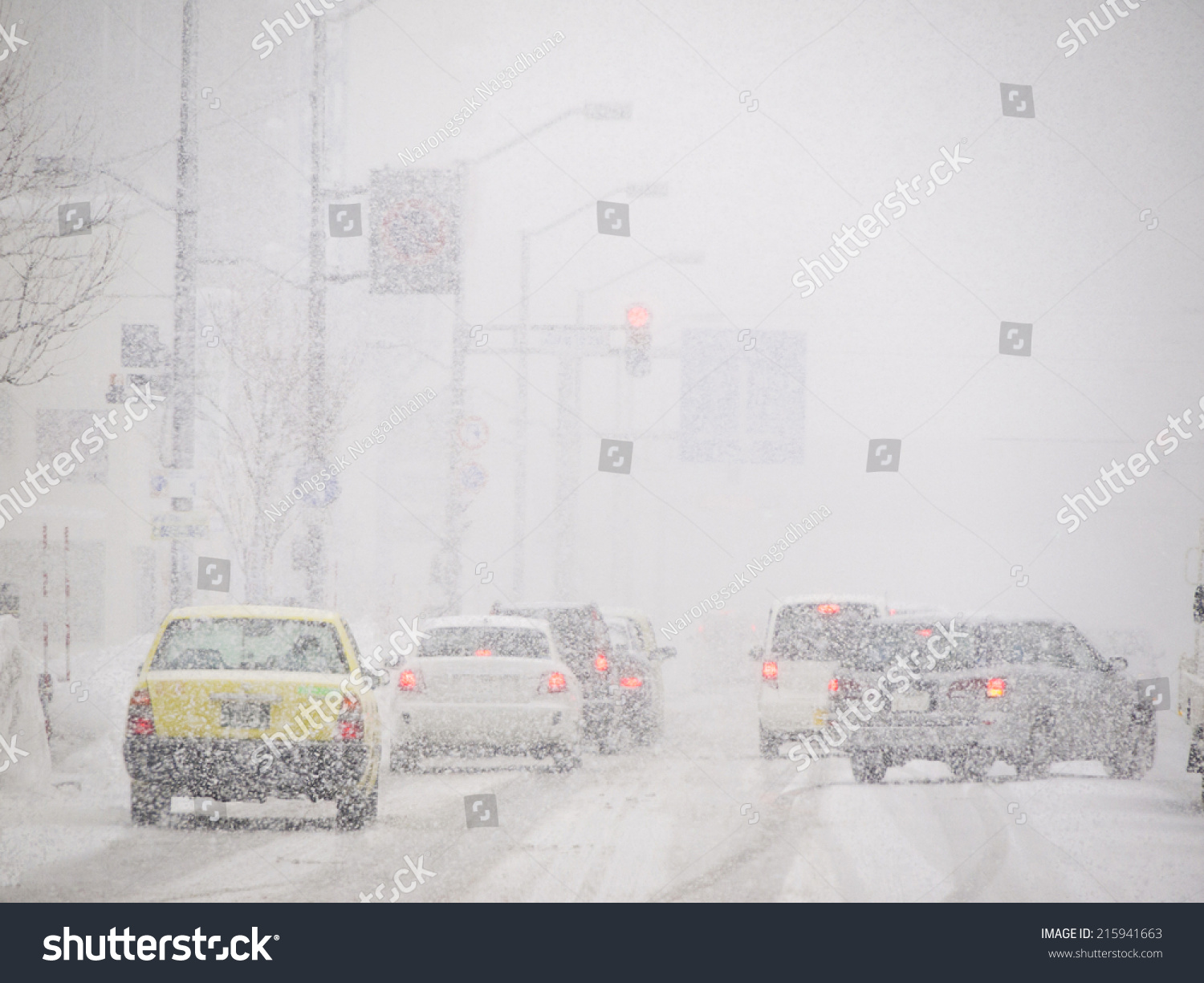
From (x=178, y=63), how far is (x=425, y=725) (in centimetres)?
559

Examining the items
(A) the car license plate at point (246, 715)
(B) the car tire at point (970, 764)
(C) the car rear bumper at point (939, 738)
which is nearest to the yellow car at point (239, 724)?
(A) the car license plate at point (246, 715)

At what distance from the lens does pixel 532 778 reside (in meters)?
11.3

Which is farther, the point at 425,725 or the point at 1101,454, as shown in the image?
the point at 1101,454

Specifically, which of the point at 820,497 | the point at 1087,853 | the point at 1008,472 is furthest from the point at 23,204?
the point at 1008,472

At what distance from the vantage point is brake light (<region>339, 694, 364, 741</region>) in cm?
816

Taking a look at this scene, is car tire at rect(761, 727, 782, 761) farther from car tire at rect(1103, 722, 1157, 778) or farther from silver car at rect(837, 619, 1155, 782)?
car tire at rect(1103, 722, 1157, 778)

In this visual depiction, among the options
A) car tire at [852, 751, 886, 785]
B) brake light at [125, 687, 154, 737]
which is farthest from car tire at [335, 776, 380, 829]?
car tire at [852, 751, 886, 785]

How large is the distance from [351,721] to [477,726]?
2.29m

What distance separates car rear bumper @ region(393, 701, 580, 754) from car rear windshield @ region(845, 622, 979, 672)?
247 cm

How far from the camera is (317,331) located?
38.1ft

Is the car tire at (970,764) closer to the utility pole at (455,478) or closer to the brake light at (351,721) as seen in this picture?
the brake light at (351,721)

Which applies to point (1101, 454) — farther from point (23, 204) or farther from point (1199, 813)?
point (23, 204)

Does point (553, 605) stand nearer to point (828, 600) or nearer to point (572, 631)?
point (572, 631)

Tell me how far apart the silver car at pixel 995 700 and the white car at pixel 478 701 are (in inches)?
91.6
